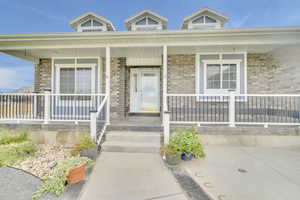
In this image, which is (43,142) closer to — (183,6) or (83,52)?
(83,52)

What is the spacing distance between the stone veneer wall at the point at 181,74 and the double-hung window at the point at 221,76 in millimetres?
525

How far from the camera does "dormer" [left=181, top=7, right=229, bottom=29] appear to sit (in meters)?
7.31

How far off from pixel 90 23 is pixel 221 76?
21.7ft

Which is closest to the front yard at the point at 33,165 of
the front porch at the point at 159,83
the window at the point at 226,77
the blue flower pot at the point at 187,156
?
the front porch at the point at 159,83

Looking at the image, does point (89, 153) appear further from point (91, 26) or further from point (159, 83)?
point (91, 26)

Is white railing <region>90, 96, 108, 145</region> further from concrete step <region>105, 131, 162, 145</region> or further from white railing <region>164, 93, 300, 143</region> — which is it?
white railing <region>164, 93, 300, 143</region>

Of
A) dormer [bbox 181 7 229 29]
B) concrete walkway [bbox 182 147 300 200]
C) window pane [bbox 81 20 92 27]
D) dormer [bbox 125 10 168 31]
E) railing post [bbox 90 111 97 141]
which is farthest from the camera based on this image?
window pane [bbox 81 20 92 27]

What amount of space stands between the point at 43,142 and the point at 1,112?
205 cm

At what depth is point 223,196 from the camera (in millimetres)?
2357

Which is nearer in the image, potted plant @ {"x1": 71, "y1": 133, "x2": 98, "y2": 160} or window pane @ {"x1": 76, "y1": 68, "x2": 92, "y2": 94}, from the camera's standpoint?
potted plant @ {"x1": 71, "y1": 133, "x2": 98, "y2": 160}

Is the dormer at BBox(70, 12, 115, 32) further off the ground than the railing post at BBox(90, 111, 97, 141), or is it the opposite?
the dormer at BBox(70, 12, 115, 32)

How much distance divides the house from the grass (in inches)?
30.0

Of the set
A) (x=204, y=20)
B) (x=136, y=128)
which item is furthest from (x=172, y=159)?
(x=204, y=20)

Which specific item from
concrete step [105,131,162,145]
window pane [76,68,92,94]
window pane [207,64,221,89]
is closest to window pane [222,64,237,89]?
window pane [207,64,221,89]
